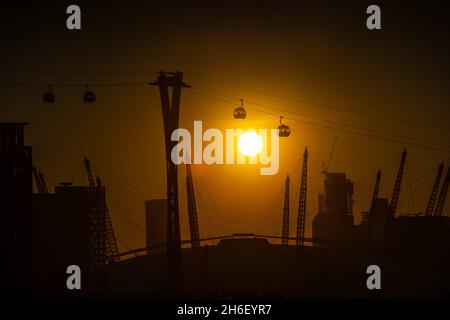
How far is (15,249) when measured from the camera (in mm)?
173375

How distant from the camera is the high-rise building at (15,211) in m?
169

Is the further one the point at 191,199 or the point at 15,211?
the point at 15,211

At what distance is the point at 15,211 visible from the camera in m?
177

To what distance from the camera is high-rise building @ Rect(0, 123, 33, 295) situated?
16938 cm

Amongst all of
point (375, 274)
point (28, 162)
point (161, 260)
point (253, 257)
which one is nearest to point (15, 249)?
point (28, 162)

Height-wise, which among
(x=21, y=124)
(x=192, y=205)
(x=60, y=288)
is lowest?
(x=60, y=288)

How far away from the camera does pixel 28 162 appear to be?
604 feet
